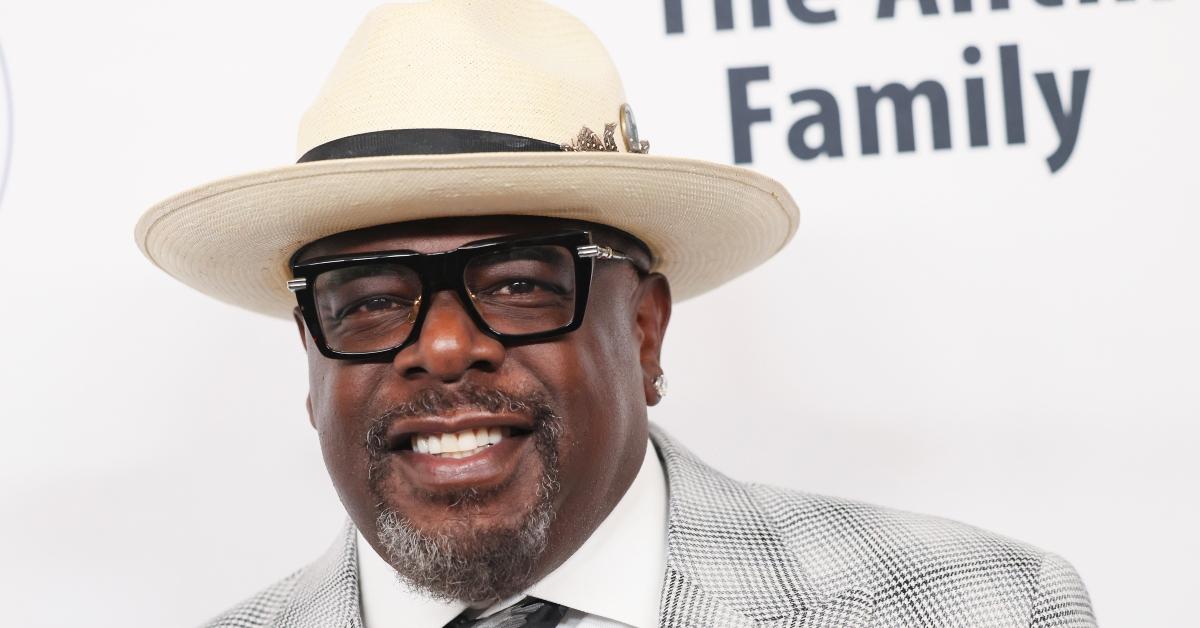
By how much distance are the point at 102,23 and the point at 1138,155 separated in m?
2.09

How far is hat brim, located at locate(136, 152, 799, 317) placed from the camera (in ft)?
5.35

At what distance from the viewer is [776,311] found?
2.51 metres

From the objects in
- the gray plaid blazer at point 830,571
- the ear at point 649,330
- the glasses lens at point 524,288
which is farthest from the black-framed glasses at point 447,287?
the gray plaid blazer at point 830,571

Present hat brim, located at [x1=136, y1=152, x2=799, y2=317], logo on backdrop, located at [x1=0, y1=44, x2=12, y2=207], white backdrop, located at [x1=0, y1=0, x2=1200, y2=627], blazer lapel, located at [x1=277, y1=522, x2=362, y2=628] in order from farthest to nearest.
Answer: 1. logo on backdrop, located at [x1=0, y1=44, x2=12, y2=207]
2. white backdrop, located at [x1=0, y1=0, x2=1200, y2=627]
3. blazer lapel, located at [x1=277, y1=522, x2=362, y2=628]
4. hat brim, located at [x1=136, y1=152, x2=799, y2=317]

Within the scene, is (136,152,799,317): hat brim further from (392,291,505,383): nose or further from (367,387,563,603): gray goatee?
(367,387,563,603): gray goatee

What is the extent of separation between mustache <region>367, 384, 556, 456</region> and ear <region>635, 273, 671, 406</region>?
0.35m

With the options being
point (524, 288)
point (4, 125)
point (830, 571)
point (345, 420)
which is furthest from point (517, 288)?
point (4, 125)

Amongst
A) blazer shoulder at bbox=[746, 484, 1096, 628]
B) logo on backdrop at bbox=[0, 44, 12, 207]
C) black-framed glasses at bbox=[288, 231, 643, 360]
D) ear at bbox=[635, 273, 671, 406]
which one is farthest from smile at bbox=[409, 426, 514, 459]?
logo on backdrop at bbox=[0, 44, 12, 207]

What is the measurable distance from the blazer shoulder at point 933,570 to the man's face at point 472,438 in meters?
0.33

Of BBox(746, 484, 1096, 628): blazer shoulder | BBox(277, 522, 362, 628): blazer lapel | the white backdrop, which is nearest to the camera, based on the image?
BBox(746, 484, 1096, 628): blazer shoulder

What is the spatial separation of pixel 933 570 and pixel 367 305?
0.89m

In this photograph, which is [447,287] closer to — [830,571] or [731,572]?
[731,572]

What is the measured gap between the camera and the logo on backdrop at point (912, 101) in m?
2.41

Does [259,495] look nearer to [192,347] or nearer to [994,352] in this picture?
[192,347]
